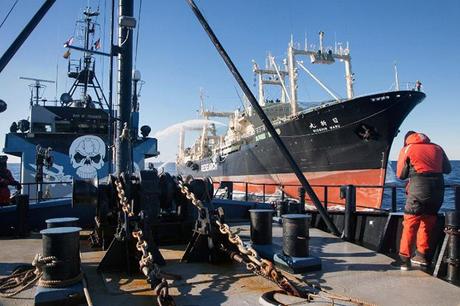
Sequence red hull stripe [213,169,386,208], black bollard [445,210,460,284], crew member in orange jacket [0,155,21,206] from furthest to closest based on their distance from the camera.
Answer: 1. red hull stripe [213,169,386,208]
2. crew member in orange jacket [0,155,21,206]
3. black bollard [445,210,460,284]

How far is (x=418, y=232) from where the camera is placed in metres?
5.40

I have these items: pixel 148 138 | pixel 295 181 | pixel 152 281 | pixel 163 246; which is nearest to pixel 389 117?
pixel 295 181

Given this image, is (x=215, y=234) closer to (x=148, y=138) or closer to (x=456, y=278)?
(x=456, y=278)

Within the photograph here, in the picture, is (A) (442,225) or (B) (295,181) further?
(B) (295,181)

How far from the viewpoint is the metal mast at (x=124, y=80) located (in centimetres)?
693

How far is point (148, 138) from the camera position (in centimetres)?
1683

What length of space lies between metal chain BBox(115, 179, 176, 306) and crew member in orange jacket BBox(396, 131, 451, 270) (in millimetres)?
3369

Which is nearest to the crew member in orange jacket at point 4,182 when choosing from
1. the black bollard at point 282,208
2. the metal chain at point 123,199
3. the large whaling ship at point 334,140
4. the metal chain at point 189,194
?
the metal chain at point 123,199

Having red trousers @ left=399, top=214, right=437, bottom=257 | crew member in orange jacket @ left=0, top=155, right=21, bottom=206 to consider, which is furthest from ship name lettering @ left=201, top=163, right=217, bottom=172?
Answer: red trousers @ left=399, top=214, right=437, bottom=257

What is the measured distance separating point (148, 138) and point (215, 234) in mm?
12305

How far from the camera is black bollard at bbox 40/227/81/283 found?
370 cm

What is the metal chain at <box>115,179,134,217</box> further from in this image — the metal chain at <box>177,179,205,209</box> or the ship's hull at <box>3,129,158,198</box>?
the ship's hull at <box>3,129,158,198</box>

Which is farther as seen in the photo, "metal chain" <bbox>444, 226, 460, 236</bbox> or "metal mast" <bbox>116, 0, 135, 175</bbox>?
"metal mast" <bbox>116, 0, 135, 175</bbox>

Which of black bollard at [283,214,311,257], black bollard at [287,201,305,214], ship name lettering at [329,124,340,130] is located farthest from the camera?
ship name lettering at [329,124,340,130]
